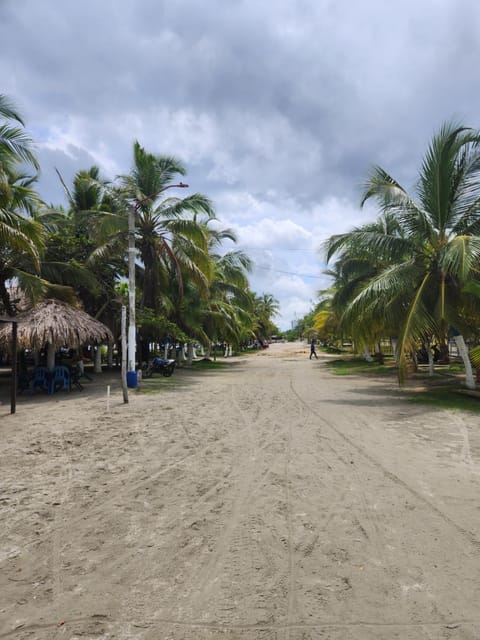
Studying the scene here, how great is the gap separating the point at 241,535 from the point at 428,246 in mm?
11747

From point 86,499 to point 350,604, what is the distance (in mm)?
2906

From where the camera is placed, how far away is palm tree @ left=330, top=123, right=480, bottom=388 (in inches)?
437

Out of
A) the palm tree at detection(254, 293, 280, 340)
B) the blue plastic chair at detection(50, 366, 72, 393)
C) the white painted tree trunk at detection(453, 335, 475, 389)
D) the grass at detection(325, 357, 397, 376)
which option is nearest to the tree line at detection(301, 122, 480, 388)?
the white painted tree trunk at detection(453, 335, 475, 389)

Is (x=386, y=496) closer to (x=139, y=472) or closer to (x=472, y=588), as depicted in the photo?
(x=472, y=588)

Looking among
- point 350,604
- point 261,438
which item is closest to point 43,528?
point 350,604

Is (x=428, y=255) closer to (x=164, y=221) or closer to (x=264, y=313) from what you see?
(x=164, y=221)

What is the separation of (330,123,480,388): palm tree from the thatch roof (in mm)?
8866

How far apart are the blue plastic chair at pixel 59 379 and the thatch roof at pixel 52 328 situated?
2.78 feet

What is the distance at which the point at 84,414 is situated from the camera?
938 centimetres

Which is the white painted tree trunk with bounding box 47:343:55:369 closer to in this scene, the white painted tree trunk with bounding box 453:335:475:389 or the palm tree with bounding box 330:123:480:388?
the palm tree with bounding box 330:123:480:388

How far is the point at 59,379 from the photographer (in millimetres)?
13148

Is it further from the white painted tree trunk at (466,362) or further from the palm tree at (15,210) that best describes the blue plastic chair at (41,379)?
the white painted tree trunk at (466,362)

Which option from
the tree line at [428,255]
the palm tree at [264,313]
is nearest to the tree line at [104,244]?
the tree line at [428,255]

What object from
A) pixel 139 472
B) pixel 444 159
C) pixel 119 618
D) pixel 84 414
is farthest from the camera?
pixel 444 159
